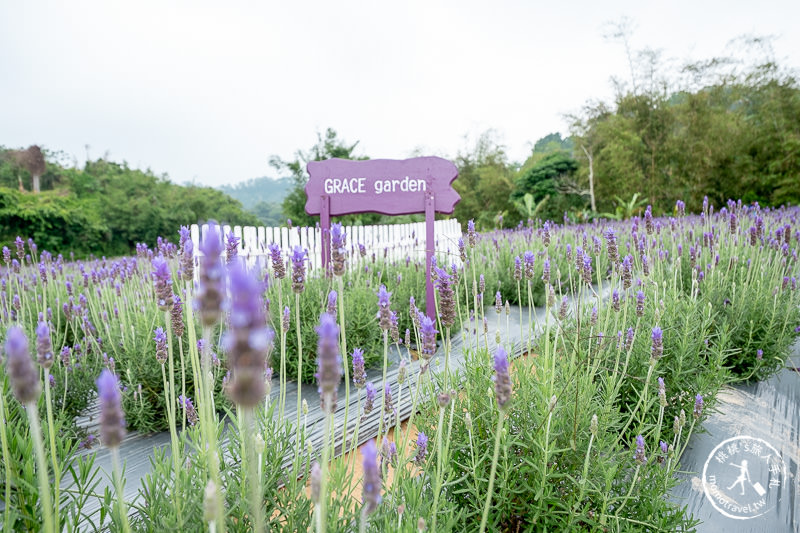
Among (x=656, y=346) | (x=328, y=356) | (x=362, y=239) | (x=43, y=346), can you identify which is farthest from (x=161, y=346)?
(x=362, y=239)

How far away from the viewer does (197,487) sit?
4.55ft

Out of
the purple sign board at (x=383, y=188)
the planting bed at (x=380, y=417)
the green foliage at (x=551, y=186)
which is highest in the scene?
the green foliage at (x=551, y=186)

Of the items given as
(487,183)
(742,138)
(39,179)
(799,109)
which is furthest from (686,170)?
(39,179)

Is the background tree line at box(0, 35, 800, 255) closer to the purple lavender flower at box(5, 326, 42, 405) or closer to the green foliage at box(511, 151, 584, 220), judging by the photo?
the green foliage at box(511, 151, 584, 220)

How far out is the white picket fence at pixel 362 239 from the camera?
6.50 metres

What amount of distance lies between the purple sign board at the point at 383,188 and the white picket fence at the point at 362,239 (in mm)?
1078

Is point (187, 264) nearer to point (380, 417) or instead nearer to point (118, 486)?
point (118, 486)

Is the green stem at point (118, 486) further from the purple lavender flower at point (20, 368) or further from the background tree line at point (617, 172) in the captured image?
the background tree line at point (617, 172)

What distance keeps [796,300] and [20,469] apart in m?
4.60

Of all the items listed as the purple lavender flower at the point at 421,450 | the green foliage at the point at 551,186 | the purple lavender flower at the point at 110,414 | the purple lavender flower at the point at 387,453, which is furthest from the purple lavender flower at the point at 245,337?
the green foliage at the point at 551,186

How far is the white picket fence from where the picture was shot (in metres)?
6.50

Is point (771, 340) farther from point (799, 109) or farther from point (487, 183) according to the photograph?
point (487, 183)

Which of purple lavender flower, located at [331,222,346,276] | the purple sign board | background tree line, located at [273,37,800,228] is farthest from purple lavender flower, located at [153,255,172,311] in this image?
background tree line, located at [273,37,800,228]

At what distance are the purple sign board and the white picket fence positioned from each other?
108 centimetres
